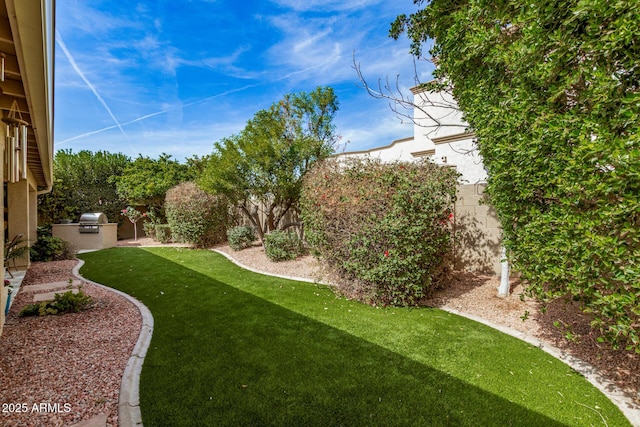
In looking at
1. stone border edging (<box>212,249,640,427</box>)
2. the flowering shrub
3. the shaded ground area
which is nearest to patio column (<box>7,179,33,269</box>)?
the shaded ground area

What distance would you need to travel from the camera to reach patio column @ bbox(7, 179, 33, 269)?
9930 millimetres

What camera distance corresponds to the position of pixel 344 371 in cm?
390

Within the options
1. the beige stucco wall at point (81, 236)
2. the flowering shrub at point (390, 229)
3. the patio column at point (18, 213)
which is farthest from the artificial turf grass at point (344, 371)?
the beige stucco wall at point (81, 236)

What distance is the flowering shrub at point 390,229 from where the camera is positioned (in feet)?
20.1

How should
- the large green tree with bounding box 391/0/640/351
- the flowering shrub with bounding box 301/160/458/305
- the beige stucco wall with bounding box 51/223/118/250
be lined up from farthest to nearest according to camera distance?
the beige stucco wall with bounding box 51/223/118/250
the flowering shrub with bounding box 301/160/458/305
the large green tree with bounding box 391/0/640/351

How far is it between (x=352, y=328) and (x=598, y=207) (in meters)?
3.88

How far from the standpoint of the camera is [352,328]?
531cm

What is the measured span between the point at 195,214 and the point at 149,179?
7.72m

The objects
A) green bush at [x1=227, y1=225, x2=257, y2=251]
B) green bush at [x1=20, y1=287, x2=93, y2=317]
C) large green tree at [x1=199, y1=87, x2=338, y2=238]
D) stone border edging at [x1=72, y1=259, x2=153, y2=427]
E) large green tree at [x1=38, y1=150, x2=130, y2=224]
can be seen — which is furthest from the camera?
large green tree at [x1=38, y1=150, x2=130, y2=224]

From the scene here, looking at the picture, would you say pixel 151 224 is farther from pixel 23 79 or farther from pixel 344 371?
pixel 344 371

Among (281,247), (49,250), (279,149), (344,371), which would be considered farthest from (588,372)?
(49,250)

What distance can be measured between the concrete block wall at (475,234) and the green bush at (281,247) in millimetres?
5866

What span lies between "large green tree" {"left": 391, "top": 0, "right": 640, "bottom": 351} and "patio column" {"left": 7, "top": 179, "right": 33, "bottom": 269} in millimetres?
13887

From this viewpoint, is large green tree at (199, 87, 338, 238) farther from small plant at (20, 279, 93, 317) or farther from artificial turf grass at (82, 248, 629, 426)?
small plant at (20, 279, 93, 317)
